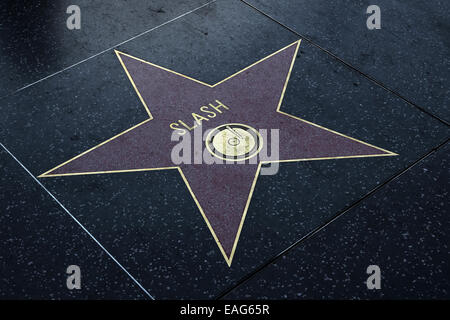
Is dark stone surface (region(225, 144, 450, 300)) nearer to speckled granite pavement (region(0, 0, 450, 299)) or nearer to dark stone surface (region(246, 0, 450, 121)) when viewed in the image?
speckled granite pavement (region(0, 0, 450, 299))

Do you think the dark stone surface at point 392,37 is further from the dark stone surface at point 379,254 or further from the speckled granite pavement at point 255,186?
the dark stone surface at point 379,254

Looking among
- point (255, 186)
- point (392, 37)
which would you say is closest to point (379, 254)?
point (255, 186)

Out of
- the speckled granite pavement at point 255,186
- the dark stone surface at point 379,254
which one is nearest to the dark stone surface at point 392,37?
the speckled granite pavement at point 255,186

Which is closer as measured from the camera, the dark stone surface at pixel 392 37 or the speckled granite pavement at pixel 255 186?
the speckled granite pavement at pixel 255 186

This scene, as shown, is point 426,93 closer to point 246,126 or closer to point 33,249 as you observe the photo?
point 246,126

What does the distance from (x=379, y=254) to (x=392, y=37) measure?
1292mm

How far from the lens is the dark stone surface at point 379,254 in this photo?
157 cm

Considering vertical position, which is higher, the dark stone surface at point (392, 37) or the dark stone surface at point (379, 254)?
the dark stone surface at point (392, 37)

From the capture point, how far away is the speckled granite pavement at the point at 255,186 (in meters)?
1.60

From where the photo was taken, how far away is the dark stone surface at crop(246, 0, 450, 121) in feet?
7.59

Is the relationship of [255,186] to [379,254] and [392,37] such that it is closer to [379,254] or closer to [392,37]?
[379,254]

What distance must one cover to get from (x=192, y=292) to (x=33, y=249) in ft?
1.70

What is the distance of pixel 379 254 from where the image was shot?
5.48ft

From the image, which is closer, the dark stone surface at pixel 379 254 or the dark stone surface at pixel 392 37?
the dark stone surface at pixel 379 254
